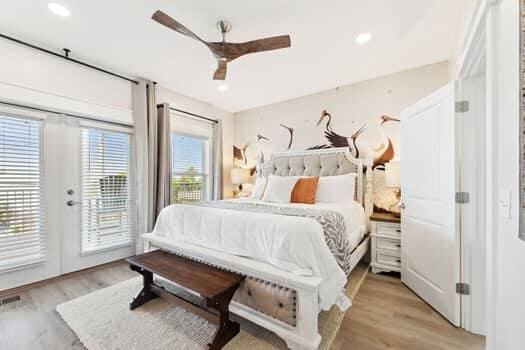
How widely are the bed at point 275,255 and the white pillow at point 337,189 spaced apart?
61 cm

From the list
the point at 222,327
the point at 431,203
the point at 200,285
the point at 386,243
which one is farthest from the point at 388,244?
the point at 200,285

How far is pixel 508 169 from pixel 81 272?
13.1 ft

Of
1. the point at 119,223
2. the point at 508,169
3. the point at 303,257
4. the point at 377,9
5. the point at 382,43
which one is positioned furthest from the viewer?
the point at 119,223

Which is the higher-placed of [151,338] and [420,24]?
[420,24]

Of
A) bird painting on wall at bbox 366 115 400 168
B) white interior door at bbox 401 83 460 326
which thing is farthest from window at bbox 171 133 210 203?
white interior door at bbox 401 83 460 326

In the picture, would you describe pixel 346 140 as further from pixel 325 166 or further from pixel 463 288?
pixel 463 288

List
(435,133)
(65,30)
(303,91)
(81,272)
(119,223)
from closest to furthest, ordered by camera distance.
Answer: (435,133) → (65,30) → (81,272) → (119,223) → (303,91)

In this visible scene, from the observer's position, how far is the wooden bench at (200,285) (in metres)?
1.59

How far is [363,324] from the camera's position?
1854 millimetres

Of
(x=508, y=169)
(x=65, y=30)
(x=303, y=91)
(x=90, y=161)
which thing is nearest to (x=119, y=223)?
(x=90, y=161)

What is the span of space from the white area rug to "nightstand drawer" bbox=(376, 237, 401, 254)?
3.82ft

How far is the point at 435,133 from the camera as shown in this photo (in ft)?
7.03

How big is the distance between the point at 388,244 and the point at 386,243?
0.9 inches

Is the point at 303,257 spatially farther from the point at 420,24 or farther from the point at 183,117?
the point at 183,117
